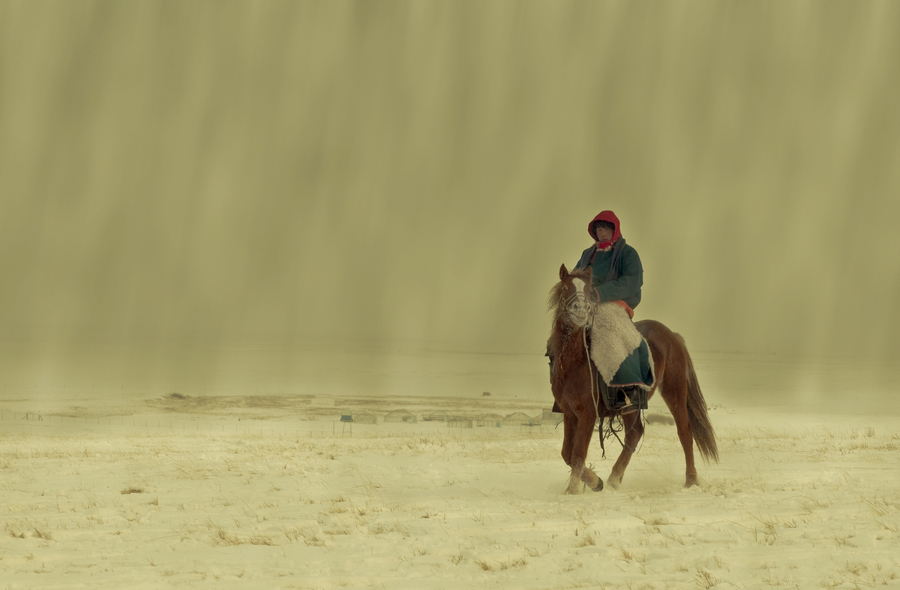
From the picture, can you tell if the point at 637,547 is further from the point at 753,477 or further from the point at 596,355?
the point at 753,477

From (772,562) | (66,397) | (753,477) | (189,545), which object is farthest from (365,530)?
(66,397)

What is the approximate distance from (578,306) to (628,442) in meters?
2.24

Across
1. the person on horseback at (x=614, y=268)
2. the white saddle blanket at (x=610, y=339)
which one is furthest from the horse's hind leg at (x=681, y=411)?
the white saddle blanket at (x=610, y=339)

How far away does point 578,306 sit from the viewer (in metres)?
7.97

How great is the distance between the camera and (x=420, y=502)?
25.5 feet

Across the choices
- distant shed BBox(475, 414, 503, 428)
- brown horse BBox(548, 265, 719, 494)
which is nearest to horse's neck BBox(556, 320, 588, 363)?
brown horse BBox(548, 265, 719, 494)

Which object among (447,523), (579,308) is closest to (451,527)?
(447,523)

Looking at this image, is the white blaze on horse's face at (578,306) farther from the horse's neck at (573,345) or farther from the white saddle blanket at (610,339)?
the white saddle blanket at (610,339)

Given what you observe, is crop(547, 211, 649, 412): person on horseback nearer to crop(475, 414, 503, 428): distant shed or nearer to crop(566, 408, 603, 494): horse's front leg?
crop(566, 408, 603, 494): horse's front leg

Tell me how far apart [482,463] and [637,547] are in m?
6.90

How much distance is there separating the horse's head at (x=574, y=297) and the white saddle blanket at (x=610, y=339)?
0.18 meters

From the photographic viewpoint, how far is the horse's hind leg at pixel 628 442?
29.1ft

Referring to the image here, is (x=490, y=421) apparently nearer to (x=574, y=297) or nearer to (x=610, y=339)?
(x=610, y=339)

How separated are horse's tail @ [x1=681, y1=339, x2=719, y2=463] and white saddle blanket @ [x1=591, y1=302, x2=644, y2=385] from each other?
173 centimetres
